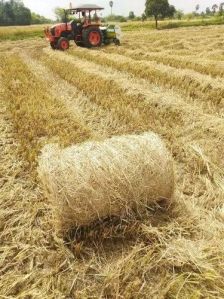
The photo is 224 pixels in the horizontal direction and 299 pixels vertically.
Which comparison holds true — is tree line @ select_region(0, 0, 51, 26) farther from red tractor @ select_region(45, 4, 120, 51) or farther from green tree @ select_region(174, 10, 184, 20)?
red tractor @ select_region(45, 4, 120, 51)

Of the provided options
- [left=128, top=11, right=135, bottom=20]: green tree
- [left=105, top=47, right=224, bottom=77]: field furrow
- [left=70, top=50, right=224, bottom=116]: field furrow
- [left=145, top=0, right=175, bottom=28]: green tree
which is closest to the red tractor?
[left=105, top=47, right=224, bottom=77]: field furrow

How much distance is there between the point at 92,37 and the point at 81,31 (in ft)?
2.71

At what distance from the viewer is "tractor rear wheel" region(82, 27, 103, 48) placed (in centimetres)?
1919

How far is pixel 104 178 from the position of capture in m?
3.75

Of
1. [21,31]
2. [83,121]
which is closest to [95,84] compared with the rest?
[83,121]

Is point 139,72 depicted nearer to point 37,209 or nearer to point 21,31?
point 37,209

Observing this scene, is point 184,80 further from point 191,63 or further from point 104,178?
point 104,178

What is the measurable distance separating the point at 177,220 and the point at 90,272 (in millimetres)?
1092

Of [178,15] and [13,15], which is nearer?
[13,15]

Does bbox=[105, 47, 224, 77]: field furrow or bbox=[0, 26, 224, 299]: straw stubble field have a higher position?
bbox=[105, 47, 224, 77]: field furrow

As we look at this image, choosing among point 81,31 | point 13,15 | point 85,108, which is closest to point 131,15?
point 13,15

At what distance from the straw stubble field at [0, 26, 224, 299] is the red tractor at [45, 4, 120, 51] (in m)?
10.1

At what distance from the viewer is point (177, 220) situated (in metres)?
4.03

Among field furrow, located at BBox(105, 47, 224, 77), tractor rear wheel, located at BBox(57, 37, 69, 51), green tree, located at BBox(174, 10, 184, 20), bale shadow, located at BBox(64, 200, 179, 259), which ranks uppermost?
green tree, located at BBox(174, 10, 184, 20)
